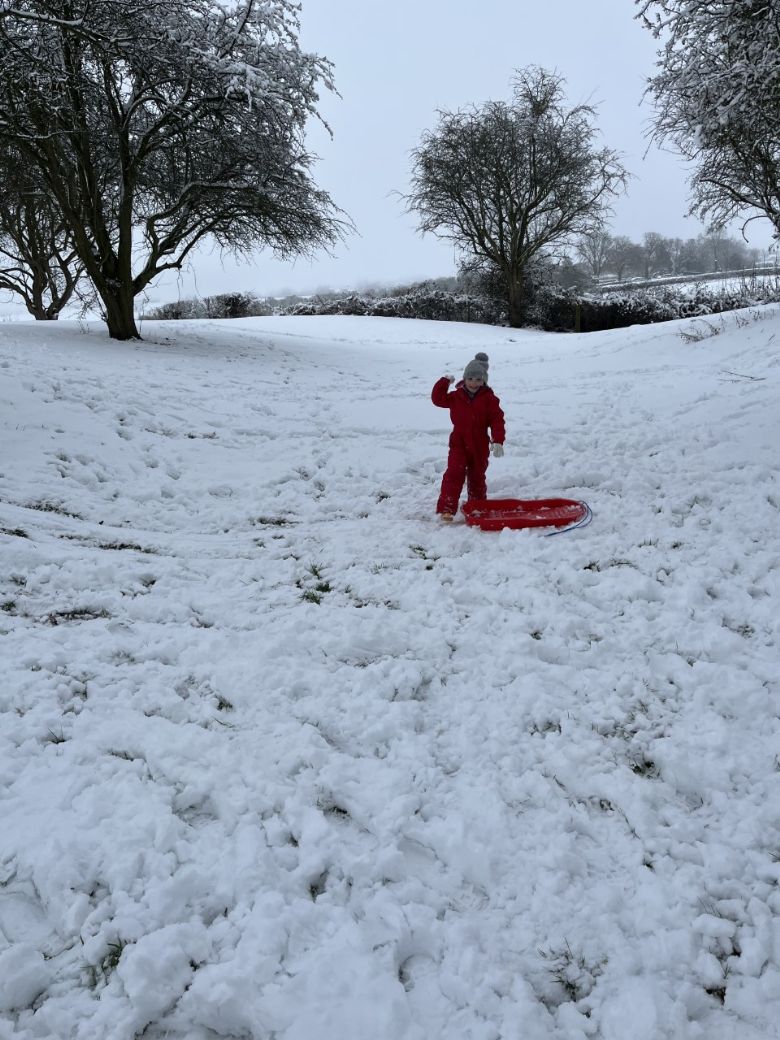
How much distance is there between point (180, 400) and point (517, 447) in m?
4.00

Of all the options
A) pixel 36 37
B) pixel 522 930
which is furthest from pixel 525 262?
pixel 522 930

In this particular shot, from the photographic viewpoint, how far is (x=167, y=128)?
10344 mm

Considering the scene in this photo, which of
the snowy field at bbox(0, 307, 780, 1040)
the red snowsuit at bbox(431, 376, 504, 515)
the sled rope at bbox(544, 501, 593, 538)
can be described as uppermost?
the red snowsuit at bbox(431, 376, 504, 515)

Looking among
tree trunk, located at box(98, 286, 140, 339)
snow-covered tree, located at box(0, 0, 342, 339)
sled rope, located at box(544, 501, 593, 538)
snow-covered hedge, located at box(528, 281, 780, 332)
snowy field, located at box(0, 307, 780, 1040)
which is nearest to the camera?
snowy field, located at box(0, 307, 780, 1040)

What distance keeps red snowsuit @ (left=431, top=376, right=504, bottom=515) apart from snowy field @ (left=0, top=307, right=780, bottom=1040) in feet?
1.06

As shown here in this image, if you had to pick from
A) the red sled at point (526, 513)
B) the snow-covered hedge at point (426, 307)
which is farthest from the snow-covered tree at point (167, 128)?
the snow-covered hedge at point (426, 307)

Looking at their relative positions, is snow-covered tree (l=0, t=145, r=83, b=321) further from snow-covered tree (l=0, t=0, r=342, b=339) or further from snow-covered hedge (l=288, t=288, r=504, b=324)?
snow-covered hedge (l=288, t=288, r=504, b=324)

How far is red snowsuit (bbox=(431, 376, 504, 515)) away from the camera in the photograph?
4.72 m

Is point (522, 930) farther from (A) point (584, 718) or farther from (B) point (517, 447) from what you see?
(B) point (517, 447)

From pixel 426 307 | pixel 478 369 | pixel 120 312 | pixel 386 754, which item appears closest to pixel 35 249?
pixel 120 312

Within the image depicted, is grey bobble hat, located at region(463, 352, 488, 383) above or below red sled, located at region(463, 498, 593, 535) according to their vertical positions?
above

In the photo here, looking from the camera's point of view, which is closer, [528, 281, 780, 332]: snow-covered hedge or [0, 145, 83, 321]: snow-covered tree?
[0, 145, 83, 321]: snow-covered tree

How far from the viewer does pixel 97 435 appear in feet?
18.7

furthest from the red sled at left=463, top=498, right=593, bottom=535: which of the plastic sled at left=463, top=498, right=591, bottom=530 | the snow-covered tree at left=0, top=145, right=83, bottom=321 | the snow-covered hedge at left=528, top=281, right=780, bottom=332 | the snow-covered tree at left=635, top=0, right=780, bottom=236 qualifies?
the snow-covered hedge at left=528, top=281, right=780, bottom=332
